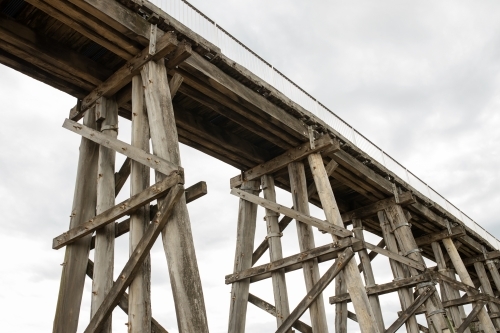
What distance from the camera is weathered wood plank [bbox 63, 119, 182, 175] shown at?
13.9ft

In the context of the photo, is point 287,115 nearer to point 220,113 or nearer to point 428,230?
point 220,113

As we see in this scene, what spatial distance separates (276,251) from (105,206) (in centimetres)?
319

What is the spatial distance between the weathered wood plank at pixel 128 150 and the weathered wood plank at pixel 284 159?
3.53 metres

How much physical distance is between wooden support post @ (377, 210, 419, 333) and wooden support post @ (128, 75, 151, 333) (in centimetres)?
595

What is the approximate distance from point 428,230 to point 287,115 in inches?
264

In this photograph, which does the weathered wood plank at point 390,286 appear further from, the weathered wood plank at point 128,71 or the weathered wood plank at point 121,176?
the weathered wood plank at point 128,71

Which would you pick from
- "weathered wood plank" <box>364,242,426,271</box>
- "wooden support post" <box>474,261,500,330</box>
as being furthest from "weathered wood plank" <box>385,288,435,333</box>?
"wooden support post" <box>474,261,500,330</box>

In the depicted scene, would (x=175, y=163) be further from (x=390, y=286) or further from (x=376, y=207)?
(x=376, y=207)

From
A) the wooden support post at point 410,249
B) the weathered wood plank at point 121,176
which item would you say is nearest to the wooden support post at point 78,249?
the weathered wood plank at point 121,176

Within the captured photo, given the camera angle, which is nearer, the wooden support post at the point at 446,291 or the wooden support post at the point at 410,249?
the wooden support post at the point at 410,249

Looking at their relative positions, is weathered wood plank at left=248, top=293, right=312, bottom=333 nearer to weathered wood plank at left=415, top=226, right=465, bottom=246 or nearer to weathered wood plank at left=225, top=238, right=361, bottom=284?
weathered wood plank at left=225, top=238, right=361, bottom=284

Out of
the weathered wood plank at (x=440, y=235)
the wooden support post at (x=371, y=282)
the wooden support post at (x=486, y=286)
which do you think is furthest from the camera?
the wooden support post at (x=486, y=286)

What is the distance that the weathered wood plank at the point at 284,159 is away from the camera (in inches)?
292

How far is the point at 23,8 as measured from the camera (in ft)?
16.1
